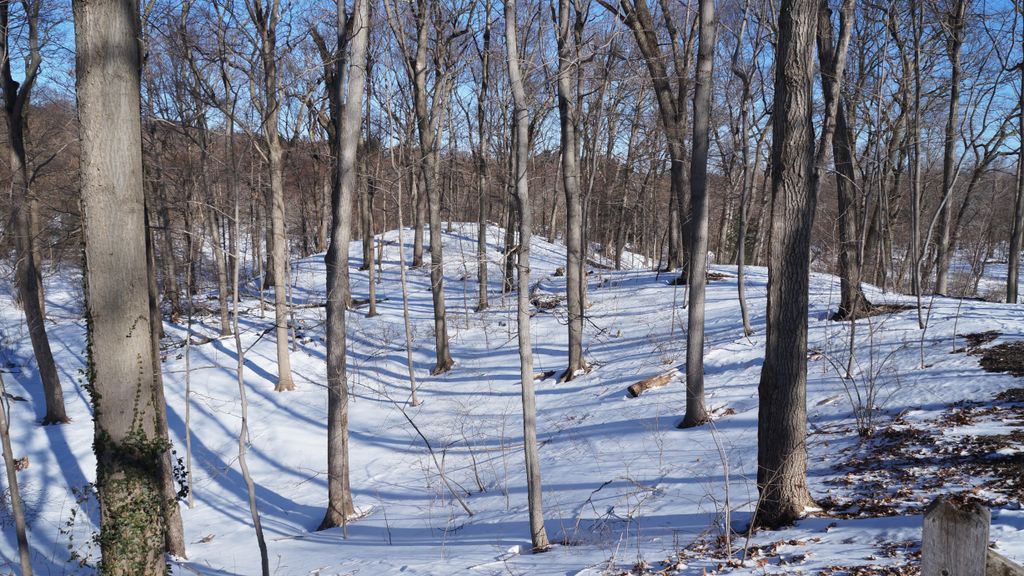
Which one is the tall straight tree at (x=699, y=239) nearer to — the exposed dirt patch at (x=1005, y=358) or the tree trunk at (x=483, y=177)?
the exposed dirt patch at (x=1005, y=358)

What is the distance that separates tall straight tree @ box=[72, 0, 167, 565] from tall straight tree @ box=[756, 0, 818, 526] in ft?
17.6

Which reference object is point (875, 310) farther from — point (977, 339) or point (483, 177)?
point (483, 177)

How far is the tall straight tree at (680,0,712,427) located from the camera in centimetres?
907

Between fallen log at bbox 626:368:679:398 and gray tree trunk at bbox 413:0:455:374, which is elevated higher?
gray tree trunk at bbox 413:0:455:374

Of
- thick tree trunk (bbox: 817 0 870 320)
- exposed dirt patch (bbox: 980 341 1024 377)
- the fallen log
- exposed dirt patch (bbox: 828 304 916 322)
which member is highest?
thick tree trunk (bbox: 817 0 870 320)

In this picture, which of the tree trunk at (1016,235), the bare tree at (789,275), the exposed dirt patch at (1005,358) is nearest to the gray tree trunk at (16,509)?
the bare tree at (789,275)

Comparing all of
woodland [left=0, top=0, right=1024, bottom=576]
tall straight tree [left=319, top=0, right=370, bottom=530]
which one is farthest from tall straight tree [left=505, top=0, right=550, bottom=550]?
tall straight tree [left=319, top=0, right=370, bottom=530]

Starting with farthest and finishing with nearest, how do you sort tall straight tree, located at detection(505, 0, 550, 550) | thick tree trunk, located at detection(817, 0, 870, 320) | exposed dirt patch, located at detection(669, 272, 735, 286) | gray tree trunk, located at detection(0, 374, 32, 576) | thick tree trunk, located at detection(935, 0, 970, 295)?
exposed dirt patch, located at detection(669, 272, 735, 286) → thick tree trunk, located at detection(935, 0, 970, 295) → thick tree trunk, located at detection(817, 0, 870, 320) → gray tree trunk, located at detection(0, 374, 32, 576) → tall straight tree, located at detection(505, 0, 550, 550)

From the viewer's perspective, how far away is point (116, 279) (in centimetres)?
539

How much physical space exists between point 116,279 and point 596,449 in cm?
685

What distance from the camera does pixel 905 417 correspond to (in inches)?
291

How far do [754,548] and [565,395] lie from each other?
8265 millimetres

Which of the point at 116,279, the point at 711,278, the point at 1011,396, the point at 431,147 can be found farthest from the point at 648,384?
the point at 431,147

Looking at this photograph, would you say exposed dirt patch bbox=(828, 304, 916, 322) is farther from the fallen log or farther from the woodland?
the fallen log
